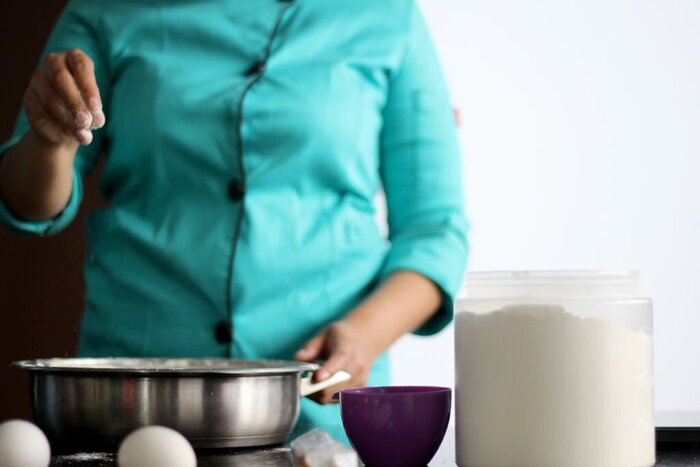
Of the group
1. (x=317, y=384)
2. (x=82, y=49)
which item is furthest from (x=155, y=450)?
(x=82, y=49)

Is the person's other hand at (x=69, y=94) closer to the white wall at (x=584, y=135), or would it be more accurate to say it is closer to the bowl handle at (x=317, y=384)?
the bowl handle at (x=317, y=384)

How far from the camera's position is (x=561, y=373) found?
0.50m

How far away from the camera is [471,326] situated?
531mm

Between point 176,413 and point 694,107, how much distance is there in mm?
1613

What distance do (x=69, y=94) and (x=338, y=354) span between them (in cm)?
28

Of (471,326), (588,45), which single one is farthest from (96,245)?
(588,45)

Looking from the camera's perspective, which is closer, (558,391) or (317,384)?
(558,391)

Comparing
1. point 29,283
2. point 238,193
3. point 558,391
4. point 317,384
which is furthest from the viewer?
point 29,283

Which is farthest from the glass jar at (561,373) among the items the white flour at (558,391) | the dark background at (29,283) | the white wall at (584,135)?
the dark background at (29,283)

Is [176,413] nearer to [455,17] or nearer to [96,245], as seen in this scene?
[96,245]

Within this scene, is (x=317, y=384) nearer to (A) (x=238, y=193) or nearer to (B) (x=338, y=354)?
(B) (x=338, y=354)

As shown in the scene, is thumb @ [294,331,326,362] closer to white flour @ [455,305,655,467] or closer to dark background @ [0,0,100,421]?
white flour @ [455,305,655,467]

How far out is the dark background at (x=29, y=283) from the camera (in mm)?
1887

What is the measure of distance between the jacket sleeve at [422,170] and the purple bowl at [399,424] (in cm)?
40
